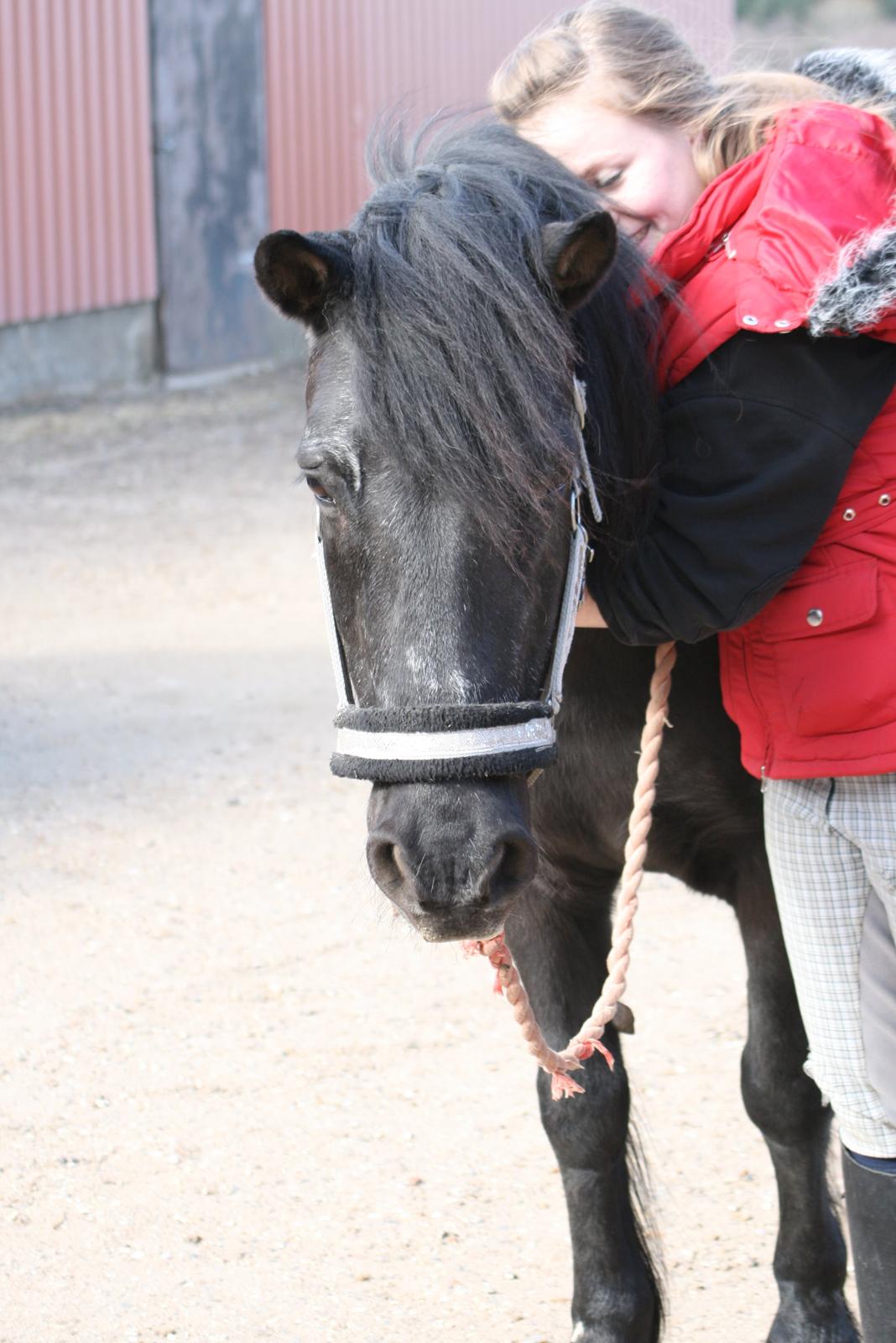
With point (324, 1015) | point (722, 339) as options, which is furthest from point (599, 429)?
point (324, 1015)

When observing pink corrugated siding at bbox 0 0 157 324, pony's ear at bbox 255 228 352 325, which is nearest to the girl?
pony's ear at bbox 255 228 352 325

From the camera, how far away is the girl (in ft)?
5.59

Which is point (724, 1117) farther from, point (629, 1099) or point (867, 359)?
point (867, 359)

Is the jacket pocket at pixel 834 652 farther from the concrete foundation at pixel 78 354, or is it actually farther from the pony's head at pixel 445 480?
the concrete foundation at pixel 78 354

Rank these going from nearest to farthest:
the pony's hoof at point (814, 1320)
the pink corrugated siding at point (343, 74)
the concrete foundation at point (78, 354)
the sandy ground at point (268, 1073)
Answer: the pony's hoof at point (814, 1320) → the sandy ground at point (268, 1073) → the concrete foundation at point (78, 354) → the pink corrugated siding at point (343, 74)

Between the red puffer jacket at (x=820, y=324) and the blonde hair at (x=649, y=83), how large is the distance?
217 millimetres

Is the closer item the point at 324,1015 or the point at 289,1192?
the point at 289,1192

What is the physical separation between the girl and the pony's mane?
7 cm

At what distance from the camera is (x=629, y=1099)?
2473 mm

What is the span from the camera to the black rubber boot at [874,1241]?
1.90 metres

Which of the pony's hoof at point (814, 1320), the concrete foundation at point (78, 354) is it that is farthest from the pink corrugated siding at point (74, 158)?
the pony's hoof at point (814, 1320)

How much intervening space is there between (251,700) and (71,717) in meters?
0.65

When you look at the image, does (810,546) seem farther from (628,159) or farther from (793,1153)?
(793,1153)

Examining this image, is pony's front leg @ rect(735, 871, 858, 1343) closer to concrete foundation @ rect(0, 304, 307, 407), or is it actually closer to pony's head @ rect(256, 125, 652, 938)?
pony's head @ rect(256, 125, 652, 938)
